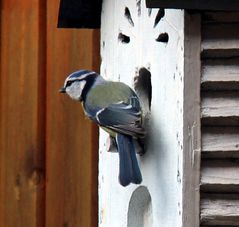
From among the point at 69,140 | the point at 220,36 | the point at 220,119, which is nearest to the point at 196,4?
the point at 220,36

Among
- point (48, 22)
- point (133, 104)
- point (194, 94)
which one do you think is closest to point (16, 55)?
point (48, 22)

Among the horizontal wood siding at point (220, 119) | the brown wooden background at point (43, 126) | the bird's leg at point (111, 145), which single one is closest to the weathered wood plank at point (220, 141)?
the horizontal wood siding at point (220, 119)

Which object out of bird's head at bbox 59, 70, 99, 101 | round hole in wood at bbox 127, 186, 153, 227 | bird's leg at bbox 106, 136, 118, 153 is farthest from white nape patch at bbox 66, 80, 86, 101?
round hole in wood at bbox 127, 186, 153, 227

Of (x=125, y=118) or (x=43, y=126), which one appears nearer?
(x=125, y=118)

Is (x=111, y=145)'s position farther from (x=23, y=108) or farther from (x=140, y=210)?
(x=23, y=108)

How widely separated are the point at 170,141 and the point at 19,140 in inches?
24.9

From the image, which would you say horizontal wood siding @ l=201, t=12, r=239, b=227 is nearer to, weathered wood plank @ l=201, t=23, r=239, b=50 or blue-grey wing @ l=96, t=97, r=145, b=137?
weathered wood plank @ l=201, t=23, r=239, b=50

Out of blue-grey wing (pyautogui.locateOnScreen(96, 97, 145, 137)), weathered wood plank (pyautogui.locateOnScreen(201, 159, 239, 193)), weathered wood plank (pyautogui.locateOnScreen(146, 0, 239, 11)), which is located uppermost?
weathered wood plank (pyautogui.locateOnScreen(146, 0, 239, 11))

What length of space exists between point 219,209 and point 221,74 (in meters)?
0.22

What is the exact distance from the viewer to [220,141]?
1913 millimetres

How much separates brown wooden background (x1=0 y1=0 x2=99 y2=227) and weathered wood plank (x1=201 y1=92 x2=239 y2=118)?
0.57 meters

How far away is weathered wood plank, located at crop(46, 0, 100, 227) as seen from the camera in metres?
2.46

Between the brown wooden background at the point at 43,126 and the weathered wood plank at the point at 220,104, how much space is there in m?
0.57

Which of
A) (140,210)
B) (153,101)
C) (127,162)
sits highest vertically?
(153,101)
